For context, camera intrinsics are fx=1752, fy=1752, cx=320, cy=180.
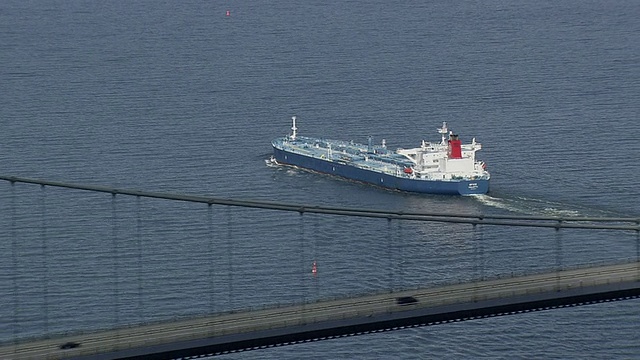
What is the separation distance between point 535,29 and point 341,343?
92.1 metres

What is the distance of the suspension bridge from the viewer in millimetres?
51938

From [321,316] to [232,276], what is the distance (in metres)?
17.4

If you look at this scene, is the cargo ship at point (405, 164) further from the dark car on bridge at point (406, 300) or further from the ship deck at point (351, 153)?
the dark car on bridge at point (406, 300)

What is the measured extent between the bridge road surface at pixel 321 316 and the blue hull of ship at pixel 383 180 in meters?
35.7

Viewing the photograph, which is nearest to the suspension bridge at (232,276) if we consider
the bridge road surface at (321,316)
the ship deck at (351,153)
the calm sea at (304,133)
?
the bridge road surface at (321,316)

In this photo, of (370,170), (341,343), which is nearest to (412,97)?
(370,170)

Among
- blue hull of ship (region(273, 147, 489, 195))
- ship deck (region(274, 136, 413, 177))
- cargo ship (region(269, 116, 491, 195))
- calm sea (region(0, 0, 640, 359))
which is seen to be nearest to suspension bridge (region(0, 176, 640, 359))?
calm sea (region(0, 0, 640, 359))

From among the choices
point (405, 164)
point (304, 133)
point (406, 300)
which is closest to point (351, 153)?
point (405, 164)

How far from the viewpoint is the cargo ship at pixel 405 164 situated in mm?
93750

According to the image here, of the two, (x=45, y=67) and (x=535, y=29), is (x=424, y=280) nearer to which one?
(x=45, y=67)

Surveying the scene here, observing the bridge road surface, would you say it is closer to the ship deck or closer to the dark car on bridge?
the dark car on bridge

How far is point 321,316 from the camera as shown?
5244cm

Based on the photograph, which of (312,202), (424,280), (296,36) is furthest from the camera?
(296,36)

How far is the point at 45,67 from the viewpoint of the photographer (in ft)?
426
